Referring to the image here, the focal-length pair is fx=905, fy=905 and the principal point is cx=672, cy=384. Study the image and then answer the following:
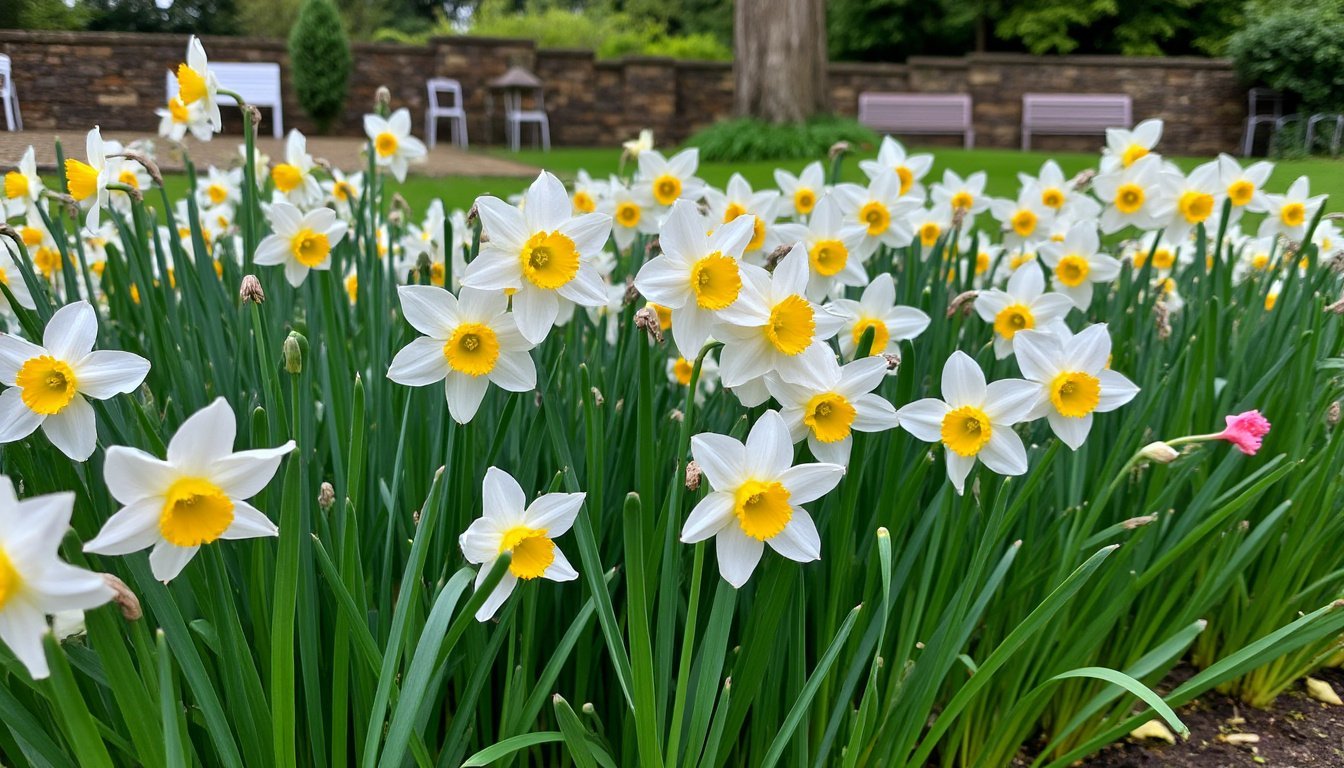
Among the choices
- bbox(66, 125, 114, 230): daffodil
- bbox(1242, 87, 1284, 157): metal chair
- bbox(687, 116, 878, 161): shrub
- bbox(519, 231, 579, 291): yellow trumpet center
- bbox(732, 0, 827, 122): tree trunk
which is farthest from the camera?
bbox(1242, 87, 1284, 157): metal chair

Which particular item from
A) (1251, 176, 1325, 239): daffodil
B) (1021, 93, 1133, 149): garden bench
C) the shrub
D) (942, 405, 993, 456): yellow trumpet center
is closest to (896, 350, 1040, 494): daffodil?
(942, 405, 993, 456): yellow trumpet center

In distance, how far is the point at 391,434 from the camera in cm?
133

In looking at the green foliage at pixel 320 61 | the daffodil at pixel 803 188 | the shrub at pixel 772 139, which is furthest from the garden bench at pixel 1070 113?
the daffodil at pixel 803 188

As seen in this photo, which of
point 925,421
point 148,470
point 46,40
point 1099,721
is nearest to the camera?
point 148,470

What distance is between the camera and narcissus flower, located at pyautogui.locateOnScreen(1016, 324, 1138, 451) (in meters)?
1.13

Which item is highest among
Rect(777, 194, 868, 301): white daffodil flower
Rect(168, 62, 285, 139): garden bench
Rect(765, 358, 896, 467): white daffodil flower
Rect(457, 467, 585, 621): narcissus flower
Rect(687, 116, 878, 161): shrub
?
Rect(168, 62, 285, 139): garden bench

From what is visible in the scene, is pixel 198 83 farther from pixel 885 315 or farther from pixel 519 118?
pixel 519 118

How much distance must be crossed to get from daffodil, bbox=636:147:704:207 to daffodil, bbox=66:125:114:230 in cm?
102

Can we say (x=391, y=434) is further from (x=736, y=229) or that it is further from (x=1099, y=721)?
(x=1099, y=721)

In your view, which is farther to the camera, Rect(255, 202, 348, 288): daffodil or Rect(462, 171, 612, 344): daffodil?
Rect(255, 202, 348, 288): daffodil

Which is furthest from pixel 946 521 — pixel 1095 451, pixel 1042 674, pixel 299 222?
pixel 299 222

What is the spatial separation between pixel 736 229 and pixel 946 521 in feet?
1.75

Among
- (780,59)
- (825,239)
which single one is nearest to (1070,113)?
(780,59)

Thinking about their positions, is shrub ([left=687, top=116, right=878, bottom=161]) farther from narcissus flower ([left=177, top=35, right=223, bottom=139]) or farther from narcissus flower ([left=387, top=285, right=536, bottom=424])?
narcissus flower ([left=387, top=285, right=536, bottom=424])
